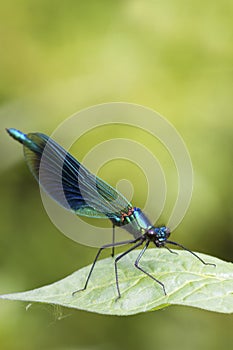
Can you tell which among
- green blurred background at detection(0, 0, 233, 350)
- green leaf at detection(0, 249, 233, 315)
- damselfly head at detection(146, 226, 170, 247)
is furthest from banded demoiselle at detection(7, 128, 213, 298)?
green blurred background at detection(0, 0, 233, 350)

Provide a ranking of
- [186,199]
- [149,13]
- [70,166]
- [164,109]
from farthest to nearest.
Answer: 1. [149,13]
2. [164,109]
3. [186,199]
4. [70,166]

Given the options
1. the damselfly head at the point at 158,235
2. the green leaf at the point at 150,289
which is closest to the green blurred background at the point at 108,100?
the damselfly head at the point at 158,235

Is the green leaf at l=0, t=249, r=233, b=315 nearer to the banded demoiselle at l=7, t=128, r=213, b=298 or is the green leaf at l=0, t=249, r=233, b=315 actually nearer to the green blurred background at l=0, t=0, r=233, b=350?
the banded demoiselle at l=7, t=128, r=213, b=298

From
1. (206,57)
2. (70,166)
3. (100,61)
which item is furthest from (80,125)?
(70,166)

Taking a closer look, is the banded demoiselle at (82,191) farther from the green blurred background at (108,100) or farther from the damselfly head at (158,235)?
the green blurred background at (108,100)

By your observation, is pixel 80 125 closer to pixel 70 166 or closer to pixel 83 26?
pixel 83 26
